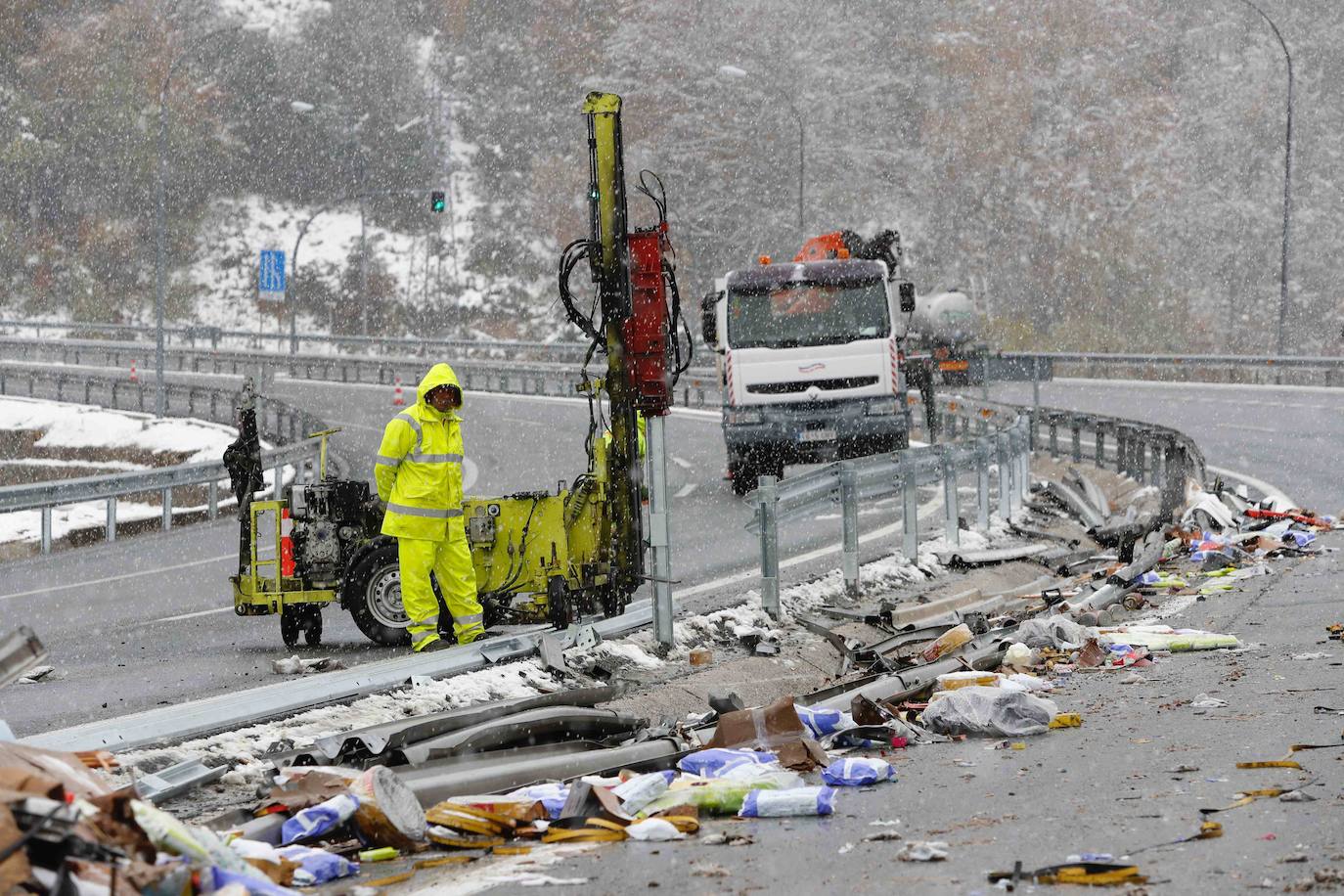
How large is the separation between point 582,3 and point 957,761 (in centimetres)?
6846

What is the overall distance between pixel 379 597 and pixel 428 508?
4.15 feet

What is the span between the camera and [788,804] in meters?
6.31

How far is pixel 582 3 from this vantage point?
72.7 meters

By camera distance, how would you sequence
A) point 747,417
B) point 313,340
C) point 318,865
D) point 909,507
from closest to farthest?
point 318,865 < point 909,507 < point 747,417 < point 313,340

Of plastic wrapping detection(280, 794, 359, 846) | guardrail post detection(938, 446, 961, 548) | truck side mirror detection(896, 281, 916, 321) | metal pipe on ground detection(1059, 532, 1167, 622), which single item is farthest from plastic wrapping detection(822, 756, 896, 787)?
truck side mirror detection(896, 281, 916, 321)

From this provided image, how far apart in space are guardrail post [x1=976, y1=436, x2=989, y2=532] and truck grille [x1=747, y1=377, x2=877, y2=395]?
452cm

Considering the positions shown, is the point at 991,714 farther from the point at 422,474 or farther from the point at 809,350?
the point at 809,350

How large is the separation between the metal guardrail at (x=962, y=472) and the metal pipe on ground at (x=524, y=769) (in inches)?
179

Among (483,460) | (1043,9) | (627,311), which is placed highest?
(1043,9)

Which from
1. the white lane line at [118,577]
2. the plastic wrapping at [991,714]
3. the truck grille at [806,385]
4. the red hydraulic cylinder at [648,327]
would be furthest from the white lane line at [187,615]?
the truck grille at [806,385]

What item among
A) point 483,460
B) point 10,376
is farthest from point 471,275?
point 483,460

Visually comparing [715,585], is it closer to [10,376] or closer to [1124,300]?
[10,376]

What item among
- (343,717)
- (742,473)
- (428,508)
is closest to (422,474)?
(428,508)

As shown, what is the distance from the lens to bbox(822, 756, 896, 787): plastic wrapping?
686 centimetres
